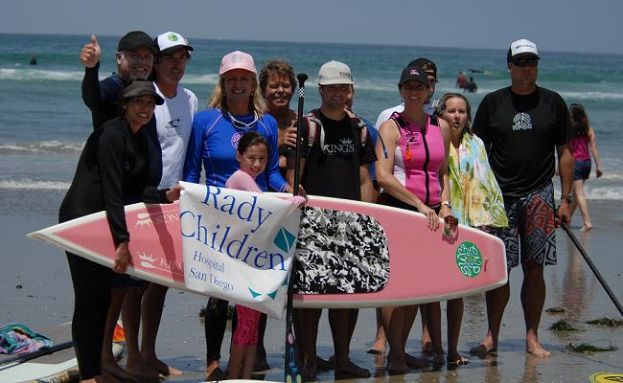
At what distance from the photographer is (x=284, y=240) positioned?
5039mm

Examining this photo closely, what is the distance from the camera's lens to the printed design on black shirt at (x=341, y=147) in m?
5.43

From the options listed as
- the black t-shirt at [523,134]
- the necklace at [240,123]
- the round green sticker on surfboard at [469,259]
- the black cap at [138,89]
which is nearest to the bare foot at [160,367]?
the necklace at [240,123]

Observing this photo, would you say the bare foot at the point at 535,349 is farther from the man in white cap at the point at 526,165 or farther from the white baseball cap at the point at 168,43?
the white baseball cap at the point at 168,43

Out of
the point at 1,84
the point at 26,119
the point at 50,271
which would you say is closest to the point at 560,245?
the point at 50,271

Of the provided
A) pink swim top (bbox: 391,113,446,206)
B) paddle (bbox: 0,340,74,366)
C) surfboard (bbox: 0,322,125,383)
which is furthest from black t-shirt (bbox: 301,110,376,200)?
paddle (bbox: 0,340,74,366)

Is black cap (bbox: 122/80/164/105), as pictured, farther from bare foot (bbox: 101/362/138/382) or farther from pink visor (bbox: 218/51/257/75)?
bare foot (bbox: 101/362/138/382)

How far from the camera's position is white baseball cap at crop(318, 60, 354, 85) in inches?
212

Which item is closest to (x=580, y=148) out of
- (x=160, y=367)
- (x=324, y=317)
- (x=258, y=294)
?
(x=324, y=317)

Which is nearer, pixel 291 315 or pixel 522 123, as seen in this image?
pixel 291 315

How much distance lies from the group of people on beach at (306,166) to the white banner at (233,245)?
0.47ft

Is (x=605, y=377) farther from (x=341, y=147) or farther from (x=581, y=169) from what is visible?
(x=581, y=169)

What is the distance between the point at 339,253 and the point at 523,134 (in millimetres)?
1443

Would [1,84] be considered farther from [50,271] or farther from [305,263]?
[305,263]

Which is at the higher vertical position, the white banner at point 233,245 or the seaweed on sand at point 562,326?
the white banner at point 233,245
